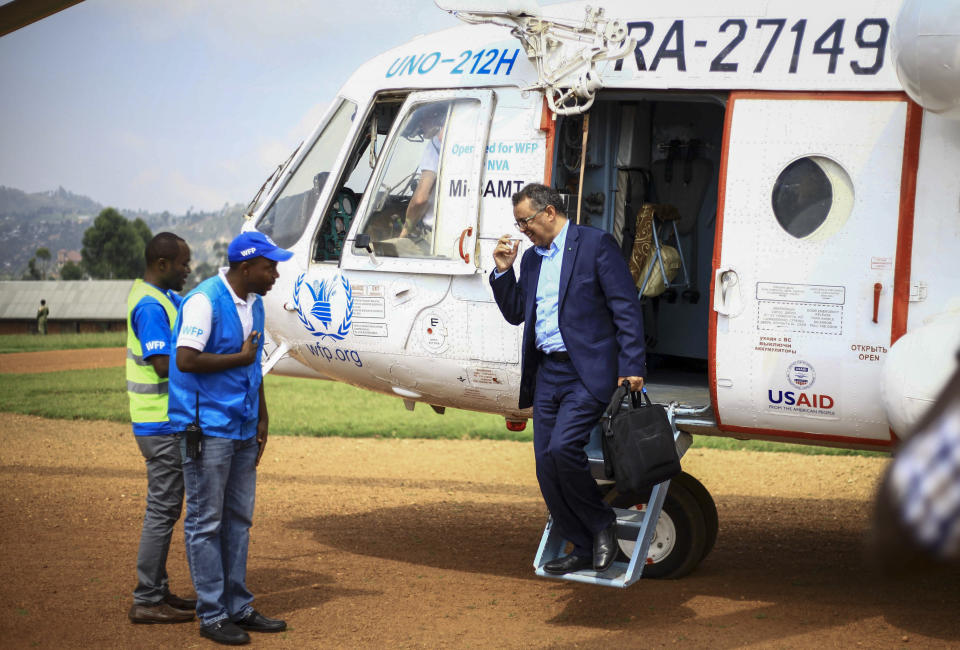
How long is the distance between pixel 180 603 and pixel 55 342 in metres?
25.1

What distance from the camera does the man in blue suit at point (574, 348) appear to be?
221 inches

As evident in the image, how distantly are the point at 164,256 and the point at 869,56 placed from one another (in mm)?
4251

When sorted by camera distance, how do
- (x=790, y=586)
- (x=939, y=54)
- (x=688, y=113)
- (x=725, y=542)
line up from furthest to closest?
(x=725, y=542) → (x=688, y=113) → (x=790, y=586) → (x=939, y=54)

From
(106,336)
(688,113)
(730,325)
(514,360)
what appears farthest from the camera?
(106,336)

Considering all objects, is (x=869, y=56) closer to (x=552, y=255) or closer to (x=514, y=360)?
(x=552, y=255)

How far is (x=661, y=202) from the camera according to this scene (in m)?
7.58

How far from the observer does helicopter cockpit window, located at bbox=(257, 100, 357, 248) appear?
295 inches

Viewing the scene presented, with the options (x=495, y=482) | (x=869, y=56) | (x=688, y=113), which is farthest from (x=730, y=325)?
(x=495, y=482)

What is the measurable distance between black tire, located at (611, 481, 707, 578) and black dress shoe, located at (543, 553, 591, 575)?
1.02 metres

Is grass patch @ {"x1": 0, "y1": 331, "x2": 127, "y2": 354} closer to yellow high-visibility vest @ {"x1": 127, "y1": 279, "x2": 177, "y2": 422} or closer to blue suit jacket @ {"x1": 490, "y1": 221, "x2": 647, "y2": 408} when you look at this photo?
yellow high-visibility vest @ {"x1": 127, "y1": 279, "x2": 177, "y2": 422}

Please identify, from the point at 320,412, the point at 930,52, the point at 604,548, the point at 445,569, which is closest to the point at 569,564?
the point at 604,548

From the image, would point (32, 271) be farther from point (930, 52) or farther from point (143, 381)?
point (930, 52)

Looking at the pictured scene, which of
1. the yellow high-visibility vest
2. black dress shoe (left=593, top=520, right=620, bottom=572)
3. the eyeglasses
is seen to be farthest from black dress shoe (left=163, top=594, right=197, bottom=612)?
the eyeglasses

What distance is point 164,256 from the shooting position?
605 centimetres
